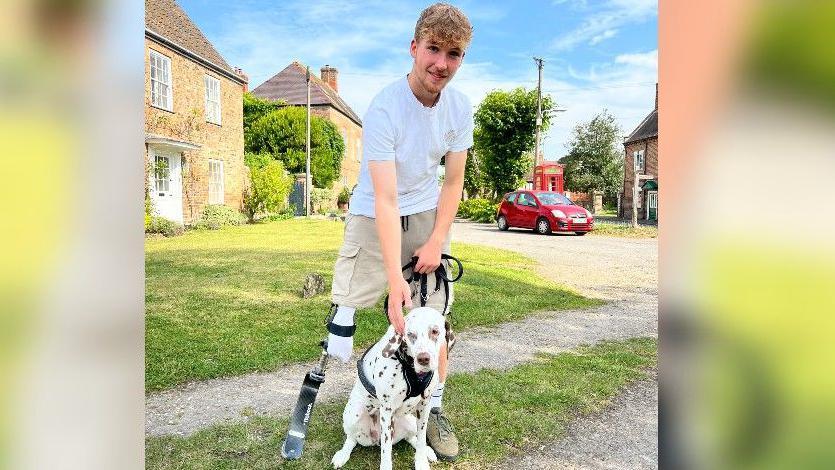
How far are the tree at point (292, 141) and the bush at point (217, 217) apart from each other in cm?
1208

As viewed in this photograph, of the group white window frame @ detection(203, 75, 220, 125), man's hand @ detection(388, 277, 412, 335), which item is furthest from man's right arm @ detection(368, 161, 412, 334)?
white window frame @ detection(203, 75, 220, 125)

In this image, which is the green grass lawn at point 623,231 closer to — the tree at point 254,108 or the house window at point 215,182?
the house window at point 215,182

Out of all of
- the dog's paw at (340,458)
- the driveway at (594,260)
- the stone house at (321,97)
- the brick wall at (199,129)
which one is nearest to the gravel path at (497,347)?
the driveway at (594,260)

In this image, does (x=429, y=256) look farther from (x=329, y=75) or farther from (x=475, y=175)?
(x=329, y=75)

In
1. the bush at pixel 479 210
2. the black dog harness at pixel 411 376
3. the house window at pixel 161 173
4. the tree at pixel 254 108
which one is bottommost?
the black dog harness at pixel 411 376

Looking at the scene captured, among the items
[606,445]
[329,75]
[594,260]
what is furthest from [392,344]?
[329,75]

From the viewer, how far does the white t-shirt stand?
8.53 feet

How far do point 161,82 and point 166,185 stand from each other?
140 inches

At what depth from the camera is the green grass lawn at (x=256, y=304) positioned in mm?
4875

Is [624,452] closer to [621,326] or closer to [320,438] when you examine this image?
[320,438]

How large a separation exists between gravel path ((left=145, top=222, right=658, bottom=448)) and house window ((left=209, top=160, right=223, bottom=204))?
15274mm

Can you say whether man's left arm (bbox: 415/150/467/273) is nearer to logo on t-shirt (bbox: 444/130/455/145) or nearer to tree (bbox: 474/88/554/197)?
logo on t-shirt (bbox: 444/130/455/145)
